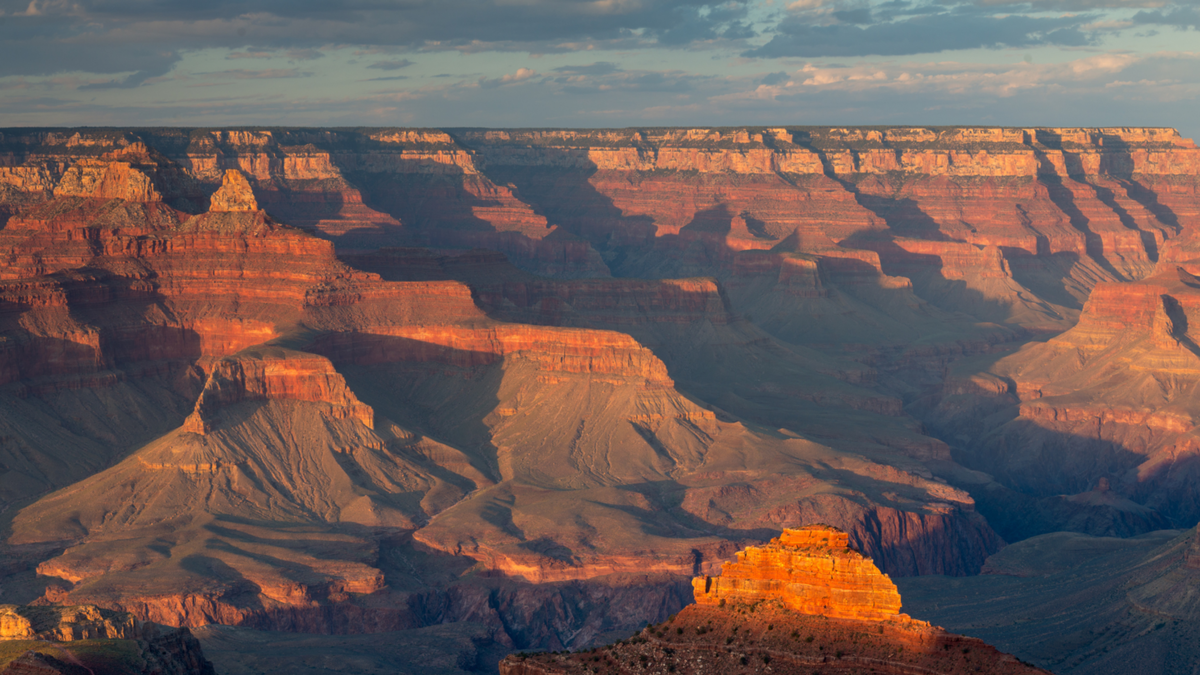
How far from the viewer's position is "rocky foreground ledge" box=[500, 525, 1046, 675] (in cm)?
3878

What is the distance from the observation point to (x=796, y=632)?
133 feet

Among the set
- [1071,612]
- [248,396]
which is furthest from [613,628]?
[248,396]

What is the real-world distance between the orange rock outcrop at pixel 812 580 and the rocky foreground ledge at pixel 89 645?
84.7ft

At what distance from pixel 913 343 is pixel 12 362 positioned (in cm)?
11635

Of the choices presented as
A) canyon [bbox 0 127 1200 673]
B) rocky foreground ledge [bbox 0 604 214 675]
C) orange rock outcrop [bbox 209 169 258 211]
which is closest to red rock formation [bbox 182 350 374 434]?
canyon [bbox 0 127 1200 673]

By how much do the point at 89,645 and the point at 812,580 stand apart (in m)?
32.3

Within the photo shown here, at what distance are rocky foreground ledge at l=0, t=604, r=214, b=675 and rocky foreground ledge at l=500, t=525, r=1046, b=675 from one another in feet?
68.5

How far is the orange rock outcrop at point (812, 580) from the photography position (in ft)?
132

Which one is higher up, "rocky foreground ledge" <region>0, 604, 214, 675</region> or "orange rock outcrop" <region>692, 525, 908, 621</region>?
"orange rock outcrop" <region>692, 525, 908, 621</region>

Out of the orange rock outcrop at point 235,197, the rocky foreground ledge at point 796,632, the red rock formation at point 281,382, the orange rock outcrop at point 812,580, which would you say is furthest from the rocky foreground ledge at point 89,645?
the orange rock outcrop at point 235,197

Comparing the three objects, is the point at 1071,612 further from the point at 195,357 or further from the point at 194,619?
the point at 195,357

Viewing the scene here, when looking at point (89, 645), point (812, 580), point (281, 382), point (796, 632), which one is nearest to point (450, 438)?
point (281, 382)

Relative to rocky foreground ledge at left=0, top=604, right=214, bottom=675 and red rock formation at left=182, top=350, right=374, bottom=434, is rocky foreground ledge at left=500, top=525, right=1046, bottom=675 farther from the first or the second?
red rock formation at left=182, top=350, right=374, bottom=434

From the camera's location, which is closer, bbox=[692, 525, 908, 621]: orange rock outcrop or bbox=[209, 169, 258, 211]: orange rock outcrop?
bbox=[692, 525, 908, 621]: orange rock outcrop
